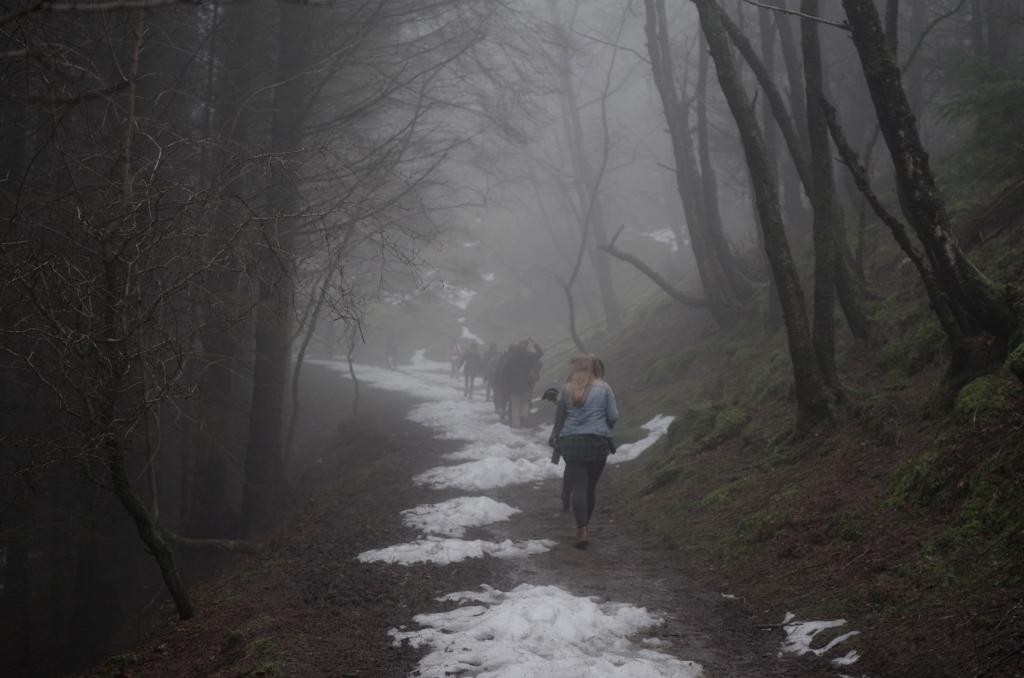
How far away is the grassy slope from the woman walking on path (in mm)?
912

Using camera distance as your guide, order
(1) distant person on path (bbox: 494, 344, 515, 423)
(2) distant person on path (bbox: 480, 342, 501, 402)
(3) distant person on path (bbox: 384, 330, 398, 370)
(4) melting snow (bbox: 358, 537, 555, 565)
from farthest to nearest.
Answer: (3) distant person on path (bbox: 384, 330, 398, 370)
(2) distant person on path (bbox: 480, 342, 501, 402)
(1) distant person on path (bbox: 494, 344, 515, 423)
(4) melting snow (bbox: 358, 537, 555, 565)

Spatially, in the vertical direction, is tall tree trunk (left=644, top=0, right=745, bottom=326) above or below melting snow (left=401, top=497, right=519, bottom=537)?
above

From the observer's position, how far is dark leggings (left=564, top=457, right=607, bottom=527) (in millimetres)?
7770

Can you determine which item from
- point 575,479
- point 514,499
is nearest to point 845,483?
Answer: point 575,479

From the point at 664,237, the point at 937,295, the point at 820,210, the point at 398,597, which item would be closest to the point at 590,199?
the point at 820,210

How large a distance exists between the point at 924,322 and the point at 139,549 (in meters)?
11.1

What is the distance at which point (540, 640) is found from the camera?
4645 mm

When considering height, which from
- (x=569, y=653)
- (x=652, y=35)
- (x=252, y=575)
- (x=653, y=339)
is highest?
(x=652, y=35)

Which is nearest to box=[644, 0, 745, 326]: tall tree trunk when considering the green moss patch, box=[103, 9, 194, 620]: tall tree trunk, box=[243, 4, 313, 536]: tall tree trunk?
box=[243, 4, 313, 536]: tall tree trunk

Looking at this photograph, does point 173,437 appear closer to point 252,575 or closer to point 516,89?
point 252,575

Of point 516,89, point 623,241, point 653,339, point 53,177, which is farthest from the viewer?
point 623,241

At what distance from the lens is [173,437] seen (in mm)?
13273

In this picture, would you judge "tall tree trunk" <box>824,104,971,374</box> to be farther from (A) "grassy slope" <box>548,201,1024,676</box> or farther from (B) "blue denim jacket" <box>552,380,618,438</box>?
(B) "blue denim jacket" <box>552,380,618,438</box>

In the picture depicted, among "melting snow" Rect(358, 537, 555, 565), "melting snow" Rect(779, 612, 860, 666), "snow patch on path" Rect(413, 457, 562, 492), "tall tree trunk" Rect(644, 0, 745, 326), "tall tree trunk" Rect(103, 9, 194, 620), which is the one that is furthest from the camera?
"tall tree trunk" Rect(644, 0, 745, 326)
